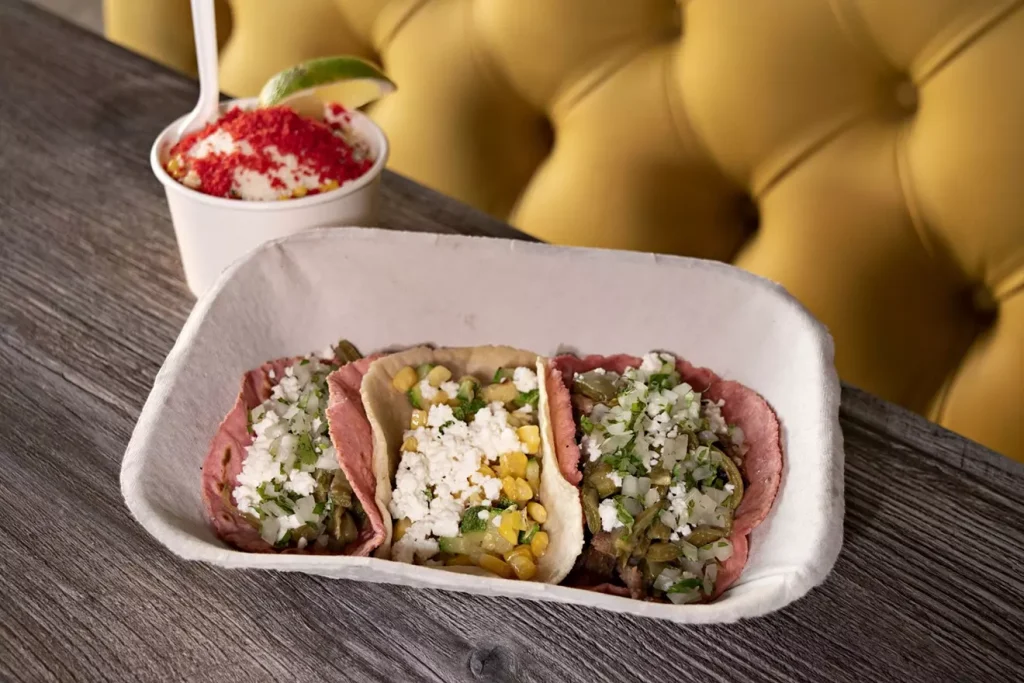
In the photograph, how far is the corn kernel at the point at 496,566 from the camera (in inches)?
32.2

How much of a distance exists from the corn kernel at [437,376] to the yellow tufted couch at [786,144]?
2.33ft

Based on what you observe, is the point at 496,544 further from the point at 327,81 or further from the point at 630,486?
the point at 327,81

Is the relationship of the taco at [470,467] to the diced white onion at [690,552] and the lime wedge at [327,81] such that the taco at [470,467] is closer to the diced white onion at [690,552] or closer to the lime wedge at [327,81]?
the diced white onion at [690,552]

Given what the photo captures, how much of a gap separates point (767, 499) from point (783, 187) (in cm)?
76

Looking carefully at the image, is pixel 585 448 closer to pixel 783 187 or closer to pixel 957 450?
pixel 957 450

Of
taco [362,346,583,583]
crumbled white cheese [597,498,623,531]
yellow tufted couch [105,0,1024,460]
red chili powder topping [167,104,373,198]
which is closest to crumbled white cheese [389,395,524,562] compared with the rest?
taco [362,346,583,583]

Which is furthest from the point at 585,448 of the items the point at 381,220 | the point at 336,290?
the point at 381,220

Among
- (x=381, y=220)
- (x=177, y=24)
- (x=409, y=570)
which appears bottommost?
(x=177, y=24)

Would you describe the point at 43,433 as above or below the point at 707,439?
below

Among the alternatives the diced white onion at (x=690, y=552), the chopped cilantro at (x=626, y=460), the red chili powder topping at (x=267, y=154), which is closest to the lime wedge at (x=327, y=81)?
the red chili powder topping at (x=267, y=154)

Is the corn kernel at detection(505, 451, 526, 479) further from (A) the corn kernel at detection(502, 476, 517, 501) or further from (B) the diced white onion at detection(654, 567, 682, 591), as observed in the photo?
(B) the diced white onion at detection(654, 567, 682, 591)

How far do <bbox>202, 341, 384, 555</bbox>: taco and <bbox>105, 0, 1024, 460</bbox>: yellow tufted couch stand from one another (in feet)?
2.64

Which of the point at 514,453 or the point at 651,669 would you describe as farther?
the point at 514,453

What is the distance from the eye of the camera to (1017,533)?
0.91m
